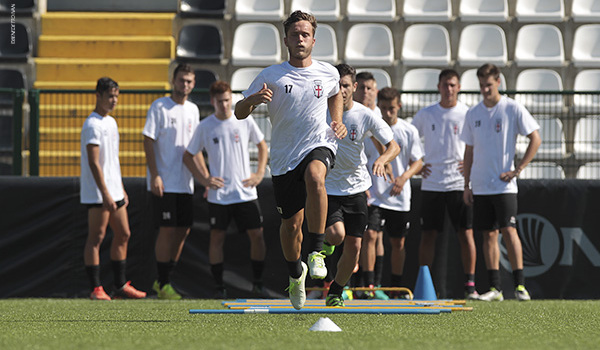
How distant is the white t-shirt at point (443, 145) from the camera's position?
9.32 m

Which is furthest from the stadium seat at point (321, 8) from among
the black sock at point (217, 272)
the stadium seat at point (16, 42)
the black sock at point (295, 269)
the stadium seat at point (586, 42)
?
the black sock at point (295, 269)

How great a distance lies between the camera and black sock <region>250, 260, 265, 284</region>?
364 inches

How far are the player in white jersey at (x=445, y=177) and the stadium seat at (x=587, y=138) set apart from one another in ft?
5.11

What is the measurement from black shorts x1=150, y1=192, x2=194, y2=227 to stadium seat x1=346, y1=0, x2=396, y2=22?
6.11 meters

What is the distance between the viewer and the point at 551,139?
33.9 feet

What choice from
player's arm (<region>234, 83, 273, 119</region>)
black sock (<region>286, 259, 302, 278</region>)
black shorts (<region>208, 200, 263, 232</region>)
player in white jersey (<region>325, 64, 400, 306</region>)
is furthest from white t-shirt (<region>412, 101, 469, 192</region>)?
player's arm (<region>234, 83, 273, 119</region>)

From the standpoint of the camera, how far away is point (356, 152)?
24.4ft

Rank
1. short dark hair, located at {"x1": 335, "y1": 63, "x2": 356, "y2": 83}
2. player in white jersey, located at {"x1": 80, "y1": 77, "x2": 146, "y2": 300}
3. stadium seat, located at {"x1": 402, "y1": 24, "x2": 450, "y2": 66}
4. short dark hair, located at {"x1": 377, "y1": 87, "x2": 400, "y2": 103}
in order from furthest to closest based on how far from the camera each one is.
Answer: stadium seat, located at {"x1": 402, "y1": 24, "x2": 450, "y2": 66}, short dark hair, located at {"x1": 377, "y1": 87, "x2": 400, "y2": 103}, player in white jersey, located at {"x1": 80, "y1": 77, "x2": 146, "y2": 300}, short dark hair, located at {"x1": 335, "y1": 63, "x2": 356, "y2": 83}

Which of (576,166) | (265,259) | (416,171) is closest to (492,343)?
(416,171)

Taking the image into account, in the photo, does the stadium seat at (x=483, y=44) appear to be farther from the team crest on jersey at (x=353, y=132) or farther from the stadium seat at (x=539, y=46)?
the team crest on jersey at (x=353, y=132)

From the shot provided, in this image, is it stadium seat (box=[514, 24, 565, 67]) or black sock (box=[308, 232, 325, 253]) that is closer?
black sock (box=[308, 232, 325, 253])

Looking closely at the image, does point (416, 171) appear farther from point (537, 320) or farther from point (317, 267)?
point (317, 267)

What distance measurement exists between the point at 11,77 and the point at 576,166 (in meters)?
8.27

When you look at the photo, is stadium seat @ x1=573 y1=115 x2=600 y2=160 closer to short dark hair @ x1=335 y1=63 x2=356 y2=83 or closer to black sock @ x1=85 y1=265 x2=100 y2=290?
short dark hair @ x1=335 y1=63 x2=356 y2=83
